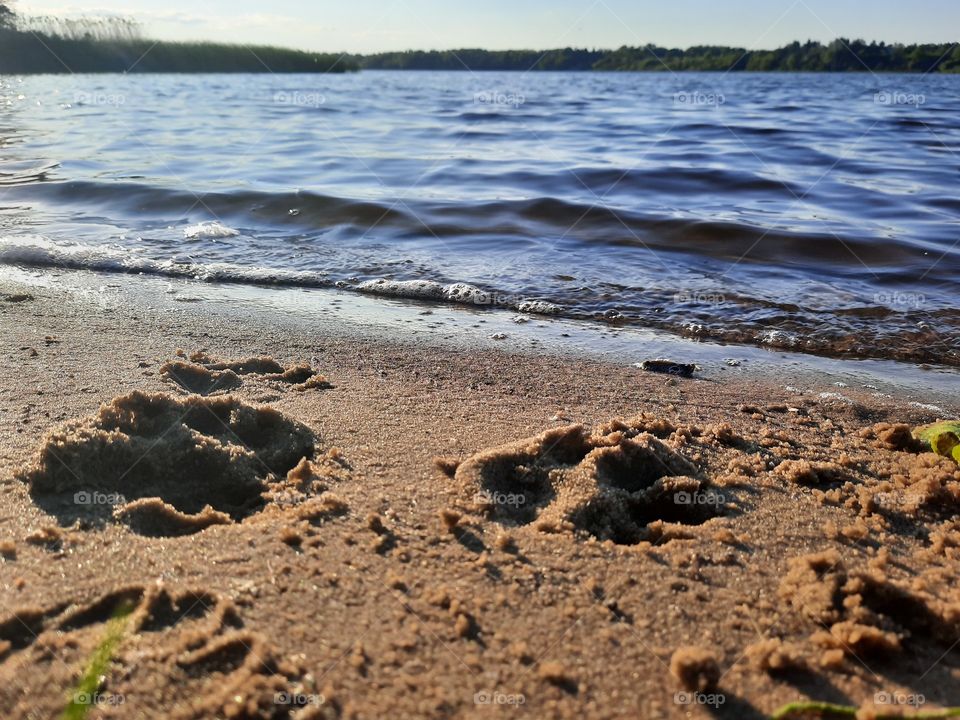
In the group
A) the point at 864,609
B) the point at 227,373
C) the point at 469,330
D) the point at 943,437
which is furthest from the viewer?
the point at 469,330

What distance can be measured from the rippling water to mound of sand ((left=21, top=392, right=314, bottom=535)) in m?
2.46

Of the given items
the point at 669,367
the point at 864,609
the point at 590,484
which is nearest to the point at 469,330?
the point at 669,367

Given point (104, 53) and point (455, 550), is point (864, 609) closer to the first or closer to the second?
point (455, 550)

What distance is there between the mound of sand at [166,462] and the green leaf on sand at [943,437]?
2107mm

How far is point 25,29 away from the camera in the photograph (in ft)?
120

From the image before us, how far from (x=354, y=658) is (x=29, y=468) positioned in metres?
1.22

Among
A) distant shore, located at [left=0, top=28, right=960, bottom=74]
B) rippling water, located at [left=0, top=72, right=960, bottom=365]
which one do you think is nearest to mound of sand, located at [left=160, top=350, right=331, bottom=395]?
rippling water, located at [left=0, top=72, right=960, bottom=365]

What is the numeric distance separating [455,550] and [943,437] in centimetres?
181

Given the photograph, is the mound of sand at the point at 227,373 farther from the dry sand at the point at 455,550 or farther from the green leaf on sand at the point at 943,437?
the green leaf on sand at the point at 943,437

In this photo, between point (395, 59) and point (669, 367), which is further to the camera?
point (395, 59)

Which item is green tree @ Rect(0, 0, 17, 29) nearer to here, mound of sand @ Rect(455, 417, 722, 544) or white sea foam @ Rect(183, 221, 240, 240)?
white sea foam @ Rect(183, 221, 240, 240)

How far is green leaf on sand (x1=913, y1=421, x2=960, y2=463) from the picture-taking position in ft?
8.73

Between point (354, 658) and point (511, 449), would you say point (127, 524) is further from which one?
point (511, 449)

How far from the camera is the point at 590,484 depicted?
227cm
